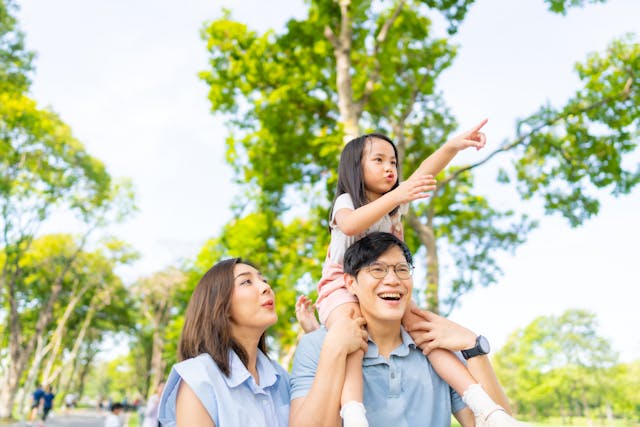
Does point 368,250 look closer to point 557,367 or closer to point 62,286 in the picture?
point 62,286

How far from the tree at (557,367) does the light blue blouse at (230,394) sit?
61225mm

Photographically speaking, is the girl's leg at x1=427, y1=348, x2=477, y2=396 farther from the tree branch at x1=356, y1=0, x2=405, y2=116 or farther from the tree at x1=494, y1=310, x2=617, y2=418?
the tree at x1=494, y1=310, x2=617, y2=418

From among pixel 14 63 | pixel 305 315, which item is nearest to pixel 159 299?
pixel 14 63

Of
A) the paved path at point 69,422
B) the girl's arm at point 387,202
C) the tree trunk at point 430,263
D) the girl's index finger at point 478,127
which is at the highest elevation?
the tree trunk at point 430,263

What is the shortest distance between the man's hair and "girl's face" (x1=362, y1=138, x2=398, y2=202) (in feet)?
1.15

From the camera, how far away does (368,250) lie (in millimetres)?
2906

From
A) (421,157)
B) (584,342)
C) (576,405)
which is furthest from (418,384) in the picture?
(576,405)

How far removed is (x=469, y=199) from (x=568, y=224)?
191 inches

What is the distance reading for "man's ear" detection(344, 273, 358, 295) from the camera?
2978 millimetres

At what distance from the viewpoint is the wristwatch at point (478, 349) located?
112 inches

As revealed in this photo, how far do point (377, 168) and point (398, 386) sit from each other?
126cm

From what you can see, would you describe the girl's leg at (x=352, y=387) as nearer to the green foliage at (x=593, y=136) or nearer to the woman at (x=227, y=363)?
the woman at (x=227, y=363)

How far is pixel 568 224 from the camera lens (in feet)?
41.9

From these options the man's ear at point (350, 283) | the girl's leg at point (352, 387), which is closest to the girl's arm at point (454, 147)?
the man's ear at point (350, 283)
